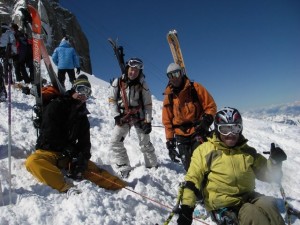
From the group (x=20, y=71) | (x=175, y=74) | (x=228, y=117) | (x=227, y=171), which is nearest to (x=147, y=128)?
(x=175, y=74)

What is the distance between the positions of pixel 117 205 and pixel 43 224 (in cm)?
135

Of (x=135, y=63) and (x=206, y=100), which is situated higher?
(x=135, y=63)

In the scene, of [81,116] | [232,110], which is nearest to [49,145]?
[81,116]

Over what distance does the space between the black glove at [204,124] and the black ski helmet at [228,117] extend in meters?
1.56

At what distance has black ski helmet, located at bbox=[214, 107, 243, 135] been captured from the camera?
4.59 m

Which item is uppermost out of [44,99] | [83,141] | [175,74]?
[175,74]

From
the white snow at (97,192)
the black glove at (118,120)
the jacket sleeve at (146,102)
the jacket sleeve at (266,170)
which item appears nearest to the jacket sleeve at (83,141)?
the white snow at (97,192)

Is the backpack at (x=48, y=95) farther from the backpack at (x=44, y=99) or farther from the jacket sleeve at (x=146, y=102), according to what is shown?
the jacket sleeve at (x=146, y=102)

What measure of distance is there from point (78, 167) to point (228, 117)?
9.81 feet

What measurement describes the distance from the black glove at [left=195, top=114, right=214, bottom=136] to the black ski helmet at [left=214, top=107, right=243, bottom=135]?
5.11 feet

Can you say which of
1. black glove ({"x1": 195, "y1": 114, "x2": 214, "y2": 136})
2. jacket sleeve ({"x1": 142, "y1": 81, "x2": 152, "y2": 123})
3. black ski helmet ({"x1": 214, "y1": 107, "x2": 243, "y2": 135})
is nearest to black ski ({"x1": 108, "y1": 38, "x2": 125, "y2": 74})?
jacket sleeve ({"x1": 142, "y1": 81, "x2": 152, "y2": 123})

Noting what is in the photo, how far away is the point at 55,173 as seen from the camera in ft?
18.1

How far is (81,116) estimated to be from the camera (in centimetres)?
631

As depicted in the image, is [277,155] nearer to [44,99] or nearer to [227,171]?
[227,171]
